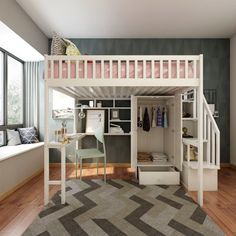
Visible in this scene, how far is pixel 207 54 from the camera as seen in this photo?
161 inches

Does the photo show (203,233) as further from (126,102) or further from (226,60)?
(226,60)

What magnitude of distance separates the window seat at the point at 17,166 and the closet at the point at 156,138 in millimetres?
1866

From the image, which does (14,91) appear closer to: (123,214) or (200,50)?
(123,214)

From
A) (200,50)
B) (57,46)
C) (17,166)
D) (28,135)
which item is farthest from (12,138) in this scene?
(200,50)

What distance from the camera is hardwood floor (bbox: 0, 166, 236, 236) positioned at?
182cm

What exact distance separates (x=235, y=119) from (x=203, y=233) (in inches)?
119

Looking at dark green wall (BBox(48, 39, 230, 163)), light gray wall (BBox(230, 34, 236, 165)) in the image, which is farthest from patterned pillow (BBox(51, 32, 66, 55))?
light gray wall (BBox(230, 34, 236, 165))

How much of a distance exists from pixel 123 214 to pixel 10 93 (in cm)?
314

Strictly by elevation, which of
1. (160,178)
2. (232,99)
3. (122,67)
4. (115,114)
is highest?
(122,67)

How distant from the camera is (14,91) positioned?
371cm

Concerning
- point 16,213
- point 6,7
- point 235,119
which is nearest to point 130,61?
point 6,7

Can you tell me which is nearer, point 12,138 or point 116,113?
point 12,138

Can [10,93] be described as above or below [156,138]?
above

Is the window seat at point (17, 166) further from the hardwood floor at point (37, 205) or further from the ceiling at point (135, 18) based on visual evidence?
the ceiling at point (135, 18)
